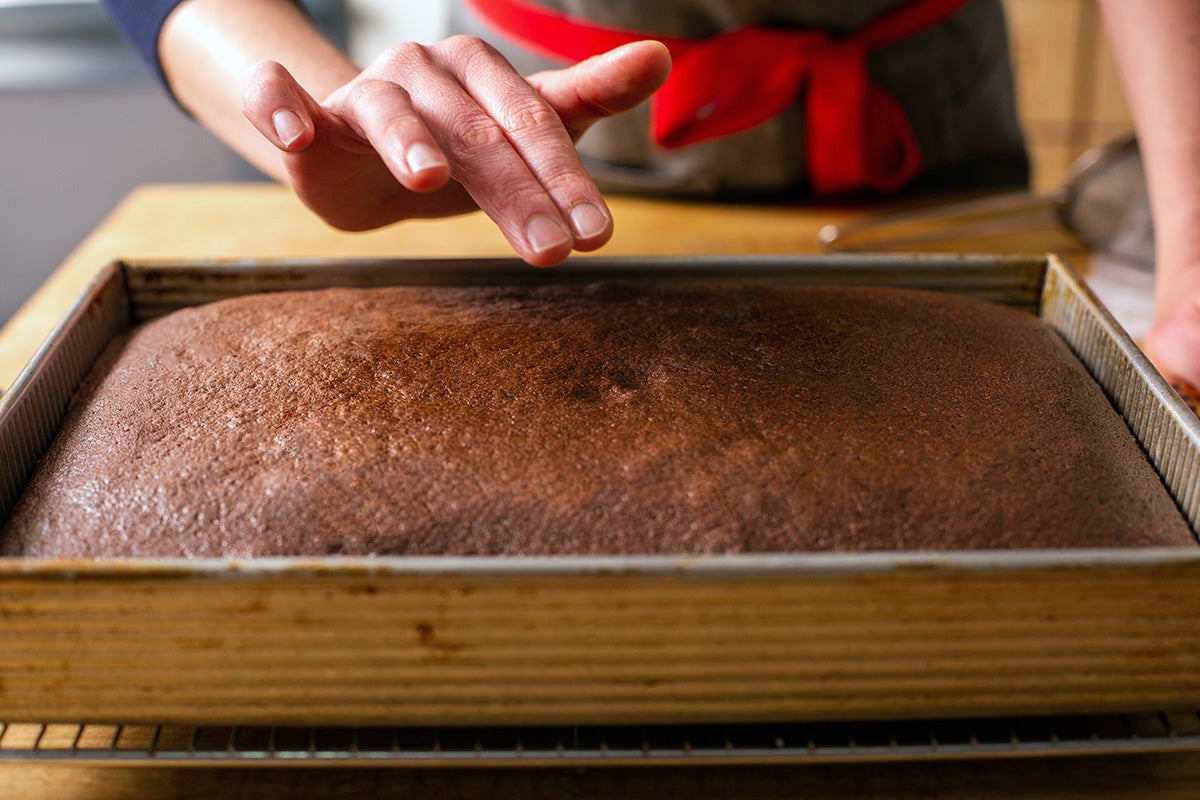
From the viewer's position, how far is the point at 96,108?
263cm

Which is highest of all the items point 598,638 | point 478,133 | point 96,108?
point 478,133

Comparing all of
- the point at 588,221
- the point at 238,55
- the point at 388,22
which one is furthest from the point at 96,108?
the point at 588,221

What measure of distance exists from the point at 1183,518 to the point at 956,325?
23 centimetres

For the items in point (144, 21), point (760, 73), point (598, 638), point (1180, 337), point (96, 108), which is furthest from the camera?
point (96, 108)

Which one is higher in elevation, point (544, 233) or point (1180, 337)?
point (544, 233)

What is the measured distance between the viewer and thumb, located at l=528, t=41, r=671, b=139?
765mm

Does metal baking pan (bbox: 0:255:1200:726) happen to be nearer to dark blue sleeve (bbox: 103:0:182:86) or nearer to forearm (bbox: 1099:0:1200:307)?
forearm (bbox: 1099:0:1200:307)

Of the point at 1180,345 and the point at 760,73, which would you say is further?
the point at 760,73

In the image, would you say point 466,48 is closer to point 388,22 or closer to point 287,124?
point 287,124

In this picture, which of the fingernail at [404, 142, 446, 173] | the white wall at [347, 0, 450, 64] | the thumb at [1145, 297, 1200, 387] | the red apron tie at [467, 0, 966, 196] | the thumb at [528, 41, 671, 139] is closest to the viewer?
the fingernail at [404, 142, 446, 173]

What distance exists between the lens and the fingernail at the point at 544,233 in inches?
26.7

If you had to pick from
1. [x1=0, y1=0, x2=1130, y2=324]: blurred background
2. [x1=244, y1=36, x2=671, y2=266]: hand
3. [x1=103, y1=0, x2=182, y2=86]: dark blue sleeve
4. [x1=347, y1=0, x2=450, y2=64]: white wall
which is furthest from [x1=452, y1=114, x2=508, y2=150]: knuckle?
[x1=347, y1=0, x2=450, y2=64]: white wall

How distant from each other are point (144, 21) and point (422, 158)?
0.71 metres

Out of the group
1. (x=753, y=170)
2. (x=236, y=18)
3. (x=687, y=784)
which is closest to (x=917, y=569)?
(x=687, y=784)
